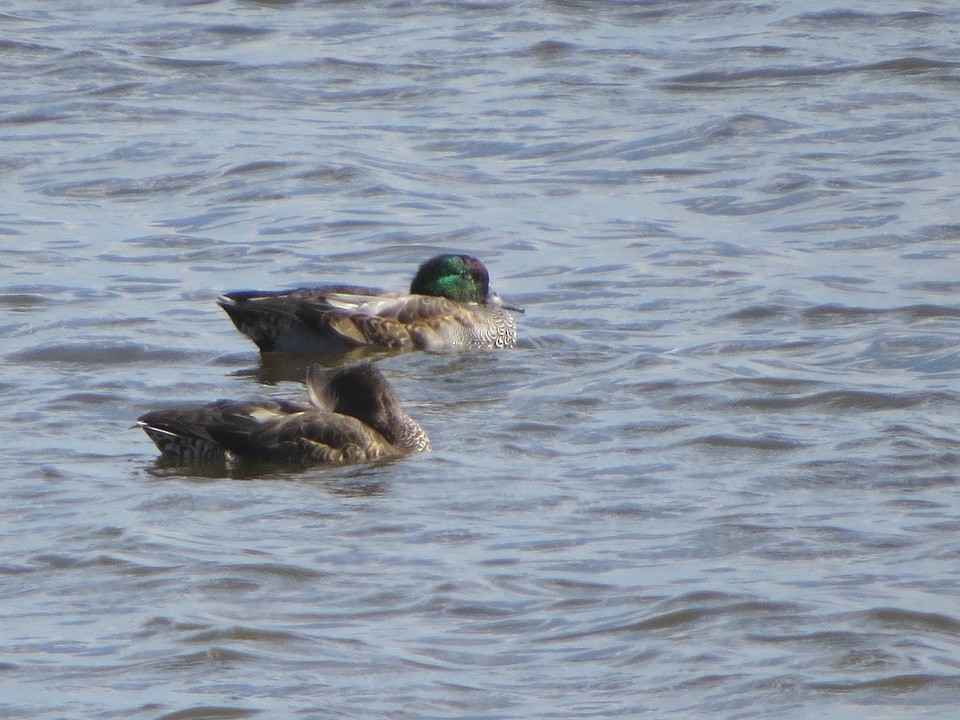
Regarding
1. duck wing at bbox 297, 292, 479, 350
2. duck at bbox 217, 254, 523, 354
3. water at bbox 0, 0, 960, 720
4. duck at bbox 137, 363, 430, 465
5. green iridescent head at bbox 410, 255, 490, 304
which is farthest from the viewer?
green iridescent head at bbox 410, 255, 490, 304

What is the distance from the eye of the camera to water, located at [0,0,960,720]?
7.21 m

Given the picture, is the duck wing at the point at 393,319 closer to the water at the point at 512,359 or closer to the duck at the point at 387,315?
the duck at the point at 387,315

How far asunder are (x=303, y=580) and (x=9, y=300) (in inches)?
227

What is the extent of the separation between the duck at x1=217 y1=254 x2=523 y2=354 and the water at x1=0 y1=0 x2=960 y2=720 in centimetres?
24

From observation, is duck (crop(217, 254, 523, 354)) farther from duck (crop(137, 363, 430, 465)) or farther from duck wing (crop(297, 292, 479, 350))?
duck (crop(137, 363, 430, 465))

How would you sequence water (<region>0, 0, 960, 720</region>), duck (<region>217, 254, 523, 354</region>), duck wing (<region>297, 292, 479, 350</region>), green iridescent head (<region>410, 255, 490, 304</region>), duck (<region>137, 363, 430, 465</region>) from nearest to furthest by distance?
1. water (<region>0, 0, 960, 720</region>)
2. duck (<region>137, 363, 430, 465</region>)
3. duck (<region>217, 254, 523, 354</region>)
4. duck wing (<region>297, 292, 479, 350</region>)
5. green iridescent head (<region>410, 255, 490, 304</region>)

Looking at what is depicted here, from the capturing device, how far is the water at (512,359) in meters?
7.21

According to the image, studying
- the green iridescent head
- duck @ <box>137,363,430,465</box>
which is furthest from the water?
the green iridescent head

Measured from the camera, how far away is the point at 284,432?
9906 millimetres

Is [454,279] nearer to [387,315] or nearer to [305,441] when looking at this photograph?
[387,315]

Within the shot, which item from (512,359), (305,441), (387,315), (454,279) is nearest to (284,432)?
(305,441)

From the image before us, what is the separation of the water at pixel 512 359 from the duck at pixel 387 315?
239mm

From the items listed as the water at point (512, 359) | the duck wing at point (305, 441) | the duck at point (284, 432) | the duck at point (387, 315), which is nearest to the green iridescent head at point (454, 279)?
the duck at point (387, 315)

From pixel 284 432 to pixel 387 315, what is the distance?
300 centimetres
